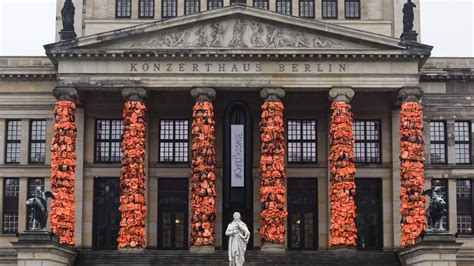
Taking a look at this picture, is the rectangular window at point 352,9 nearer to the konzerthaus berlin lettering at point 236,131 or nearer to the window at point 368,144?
the konzerthaus berlin lettering at point 236,131

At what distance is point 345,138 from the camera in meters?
66.2

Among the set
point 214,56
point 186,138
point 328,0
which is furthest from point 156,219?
point 328,0

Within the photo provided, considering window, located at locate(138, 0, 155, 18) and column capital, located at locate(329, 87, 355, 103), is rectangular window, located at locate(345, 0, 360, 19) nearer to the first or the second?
column capital, located at locate(329, 87, 355, 103)

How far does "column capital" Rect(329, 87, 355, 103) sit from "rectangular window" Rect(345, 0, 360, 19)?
8.69 metres

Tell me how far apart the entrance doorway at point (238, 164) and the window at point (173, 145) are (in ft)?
10.5

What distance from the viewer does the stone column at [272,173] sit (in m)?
64.9

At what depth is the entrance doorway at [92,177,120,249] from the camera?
7019 cm

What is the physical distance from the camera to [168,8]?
242 ft

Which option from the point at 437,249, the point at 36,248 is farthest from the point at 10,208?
the point at 437,249

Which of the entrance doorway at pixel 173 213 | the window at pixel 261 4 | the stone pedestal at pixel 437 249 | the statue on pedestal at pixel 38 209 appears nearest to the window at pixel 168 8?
the window at pixel 261 4

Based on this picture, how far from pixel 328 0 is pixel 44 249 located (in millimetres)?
26671

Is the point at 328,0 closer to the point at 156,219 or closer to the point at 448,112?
the point at 448,112

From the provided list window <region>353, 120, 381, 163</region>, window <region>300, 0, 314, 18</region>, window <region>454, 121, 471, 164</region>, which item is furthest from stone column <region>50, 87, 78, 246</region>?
window <region>454, 121, 471, 164</region>

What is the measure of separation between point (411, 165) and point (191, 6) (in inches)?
734
